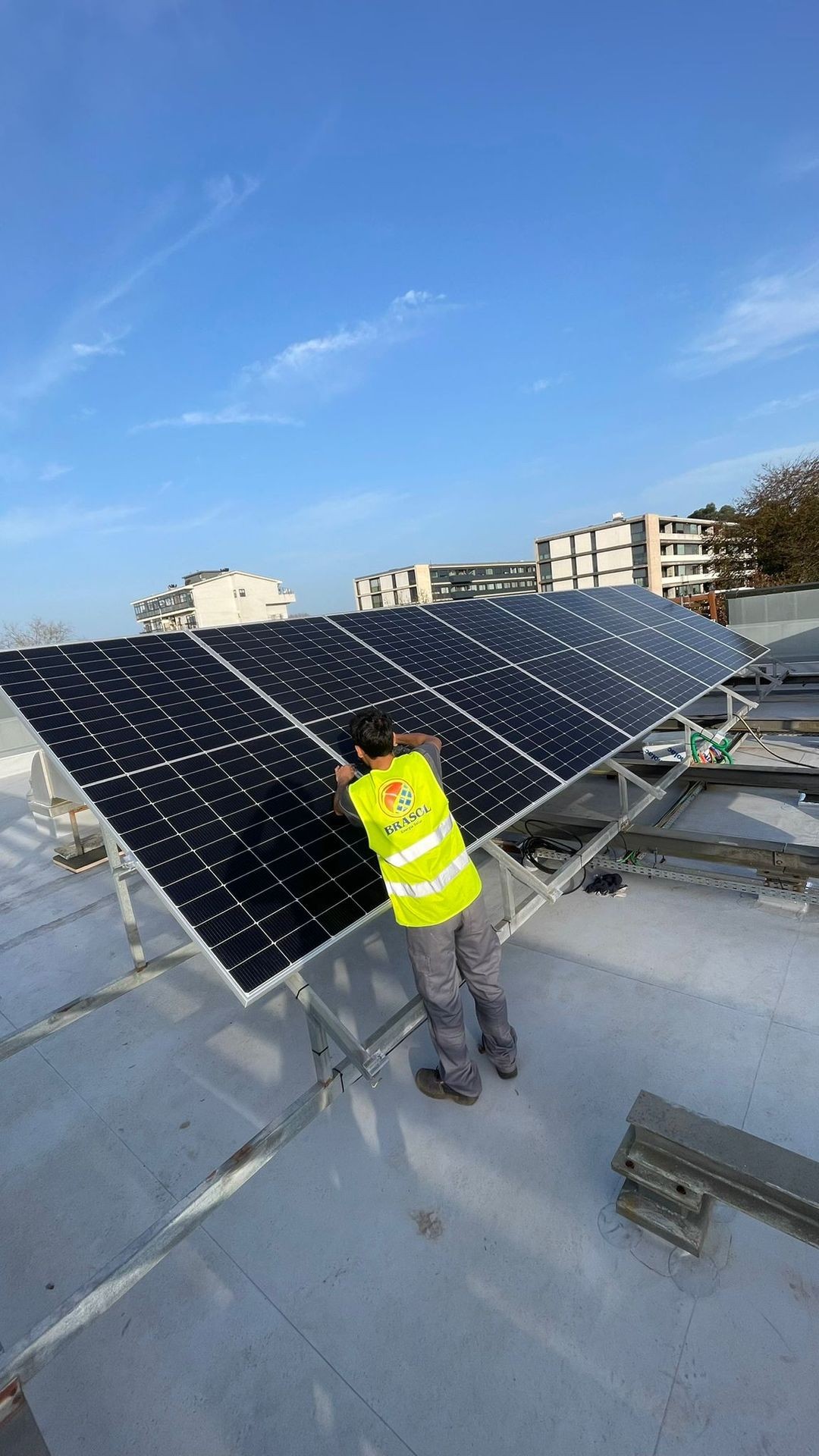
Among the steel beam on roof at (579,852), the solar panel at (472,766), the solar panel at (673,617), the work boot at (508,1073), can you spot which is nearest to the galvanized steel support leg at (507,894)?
the steel beam on roof at (579,852)

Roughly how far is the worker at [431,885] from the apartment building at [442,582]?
92.4 metres

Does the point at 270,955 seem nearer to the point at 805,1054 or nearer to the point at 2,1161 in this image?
the point at 2,1161

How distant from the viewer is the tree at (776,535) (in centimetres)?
3102

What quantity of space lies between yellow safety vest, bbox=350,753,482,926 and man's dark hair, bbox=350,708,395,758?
0.37 ft

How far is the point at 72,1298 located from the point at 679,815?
773cm

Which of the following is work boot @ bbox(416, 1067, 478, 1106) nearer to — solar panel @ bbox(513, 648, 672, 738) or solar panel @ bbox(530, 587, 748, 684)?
solar panel @ bbox(513, 648, 672, 738)

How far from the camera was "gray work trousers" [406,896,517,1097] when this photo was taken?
3441mm

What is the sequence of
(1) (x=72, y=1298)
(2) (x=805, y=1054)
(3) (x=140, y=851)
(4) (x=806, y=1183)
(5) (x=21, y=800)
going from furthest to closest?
(5) (x=21, y=800) → (2) (x=805, y=1054) → (3) (x=140, y=851) → (4) (x=806, y=1183) → (1) (x=72, y=1298)

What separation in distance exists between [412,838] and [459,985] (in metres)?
1.02

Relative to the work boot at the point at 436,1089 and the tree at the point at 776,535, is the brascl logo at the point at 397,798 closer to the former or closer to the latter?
the work boot at the point at 436,1089

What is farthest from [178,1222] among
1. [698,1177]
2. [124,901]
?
[124,901]

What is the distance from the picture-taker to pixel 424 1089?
3.84 meters

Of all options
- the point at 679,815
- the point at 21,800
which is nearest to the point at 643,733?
the point at 679,815

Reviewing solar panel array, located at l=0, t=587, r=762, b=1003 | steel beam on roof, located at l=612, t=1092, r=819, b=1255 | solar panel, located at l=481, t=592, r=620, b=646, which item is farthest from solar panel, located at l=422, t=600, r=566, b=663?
steel beam on roof, located at l=612, t=1092, r=819, b=1255
